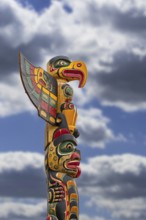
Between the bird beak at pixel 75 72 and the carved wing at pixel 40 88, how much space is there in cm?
56

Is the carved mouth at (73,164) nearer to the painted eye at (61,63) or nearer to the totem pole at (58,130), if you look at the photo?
the totem pole at (58,130)

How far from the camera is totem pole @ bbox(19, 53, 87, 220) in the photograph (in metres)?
20.8

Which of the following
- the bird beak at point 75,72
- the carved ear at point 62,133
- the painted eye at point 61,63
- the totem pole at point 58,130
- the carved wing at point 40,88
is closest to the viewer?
the totem pole at point 58,130

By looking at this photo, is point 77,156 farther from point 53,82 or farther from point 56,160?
point 53,82

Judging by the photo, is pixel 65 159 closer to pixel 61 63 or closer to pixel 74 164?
pixel 74 164

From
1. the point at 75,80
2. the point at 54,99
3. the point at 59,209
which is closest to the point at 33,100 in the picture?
the point at 54,99

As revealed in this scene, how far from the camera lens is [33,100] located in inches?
842

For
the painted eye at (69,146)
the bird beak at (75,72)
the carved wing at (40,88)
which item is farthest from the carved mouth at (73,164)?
the bird beak at (75,72)

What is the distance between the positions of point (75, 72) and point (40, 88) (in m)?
2.10

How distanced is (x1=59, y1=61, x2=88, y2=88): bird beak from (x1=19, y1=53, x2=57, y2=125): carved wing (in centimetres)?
56

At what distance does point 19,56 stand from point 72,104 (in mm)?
3095

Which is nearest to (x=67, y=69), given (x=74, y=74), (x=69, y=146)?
(x=74, y=74)

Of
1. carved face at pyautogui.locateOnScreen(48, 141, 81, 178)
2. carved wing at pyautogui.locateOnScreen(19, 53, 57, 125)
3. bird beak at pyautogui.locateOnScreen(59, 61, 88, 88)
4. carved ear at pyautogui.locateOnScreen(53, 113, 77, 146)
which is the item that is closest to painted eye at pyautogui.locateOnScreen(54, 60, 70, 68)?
bird beak at pyautogui.locateOnScreen(59, 61, 88, 88)

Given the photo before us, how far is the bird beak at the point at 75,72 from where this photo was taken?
23172 millimetres
